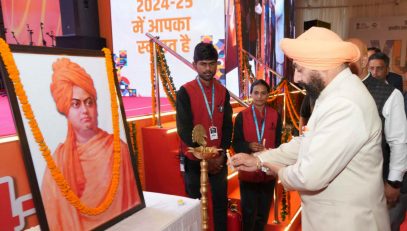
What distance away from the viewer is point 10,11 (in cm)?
791

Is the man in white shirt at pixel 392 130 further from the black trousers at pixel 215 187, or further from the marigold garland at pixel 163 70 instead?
the marigold garland at pixel 163 70

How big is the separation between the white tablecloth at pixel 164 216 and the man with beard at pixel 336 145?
58 cm

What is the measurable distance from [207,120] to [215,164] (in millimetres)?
367

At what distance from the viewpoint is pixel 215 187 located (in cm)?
279

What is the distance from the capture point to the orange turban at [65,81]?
1.46m

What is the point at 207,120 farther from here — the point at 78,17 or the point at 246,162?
the point at 78,17

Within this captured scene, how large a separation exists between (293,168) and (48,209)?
108cm

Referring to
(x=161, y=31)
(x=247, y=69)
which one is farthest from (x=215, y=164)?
(x=161, y=31)

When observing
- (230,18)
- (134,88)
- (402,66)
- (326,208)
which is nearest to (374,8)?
(402,66)

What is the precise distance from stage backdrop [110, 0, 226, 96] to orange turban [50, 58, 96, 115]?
4.96m

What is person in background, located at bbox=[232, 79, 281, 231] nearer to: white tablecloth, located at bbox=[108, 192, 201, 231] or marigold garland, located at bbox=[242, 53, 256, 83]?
white tablecloth, located at bbox=[108, 192, 201, 231]

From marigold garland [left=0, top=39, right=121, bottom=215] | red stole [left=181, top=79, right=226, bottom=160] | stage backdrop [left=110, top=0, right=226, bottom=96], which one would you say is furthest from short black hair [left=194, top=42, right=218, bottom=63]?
stage backdrop [left=110, top=0, right=226, bottom=96]

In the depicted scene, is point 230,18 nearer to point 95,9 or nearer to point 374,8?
point 95,9

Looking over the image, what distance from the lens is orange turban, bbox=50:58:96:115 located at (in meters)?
1.46
